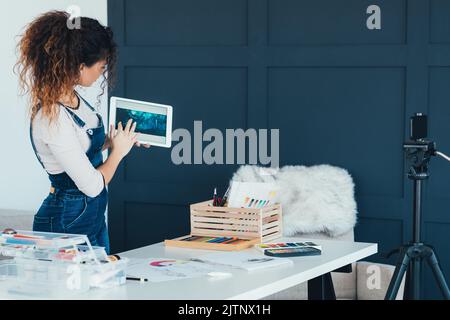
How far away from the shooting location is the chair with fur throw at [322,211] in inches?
162

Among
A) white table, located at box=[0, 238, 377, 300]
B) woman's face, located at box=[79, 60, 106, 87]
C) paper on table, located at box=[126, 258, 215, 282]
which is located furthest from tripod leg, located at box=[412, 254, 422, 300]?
woman's face, located at box=[79, 60, 106, 87]

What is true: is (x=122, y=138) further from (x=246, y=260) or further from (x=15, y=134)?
(x=15, y=134)

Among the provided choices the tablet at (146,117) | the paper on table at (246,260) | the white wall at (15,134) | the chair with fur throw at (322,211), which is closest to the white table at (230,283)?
the paper on table at (246,260)

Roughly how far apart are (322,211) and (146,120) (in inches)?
48.3

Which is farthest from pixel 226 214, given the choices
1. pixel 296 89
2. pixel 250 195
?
pixel 296 89

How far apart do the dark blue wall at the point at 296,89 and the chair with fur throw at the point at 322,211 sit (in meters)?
0.25

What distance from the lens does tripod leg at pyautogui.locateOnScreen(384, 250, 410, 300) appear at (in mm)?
3518

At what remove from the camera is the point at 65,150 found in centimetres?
297

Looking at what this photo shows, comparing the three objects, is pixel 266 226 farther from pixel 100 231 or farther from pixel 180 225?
pixel 180 225

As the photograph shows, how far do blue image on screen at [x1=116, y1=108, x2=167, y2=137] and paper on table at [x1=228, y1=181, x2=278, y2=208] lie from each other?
0.38 meters

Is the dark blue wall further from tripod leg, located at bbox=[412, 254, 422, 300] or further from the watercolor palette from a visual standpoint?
the watercolor palette
